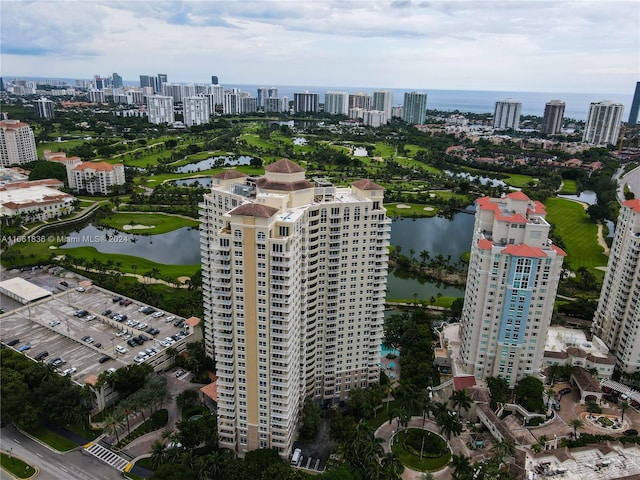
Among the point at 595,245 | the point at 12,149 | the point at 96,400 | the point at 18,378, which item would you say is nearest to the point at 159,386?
the point at 96,400

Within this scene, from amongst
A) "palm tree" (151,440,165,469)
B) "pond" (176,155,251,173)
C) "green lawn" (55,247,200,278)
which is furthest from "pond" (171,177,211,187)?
"palm tree" (151,440,165,469)

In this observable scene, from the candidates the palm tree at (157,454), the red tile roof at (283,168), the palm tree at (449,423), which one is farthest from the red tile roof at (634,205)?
the palm tree at (157,454)

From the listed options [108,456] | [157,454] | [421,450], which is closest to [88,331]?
[108,456]

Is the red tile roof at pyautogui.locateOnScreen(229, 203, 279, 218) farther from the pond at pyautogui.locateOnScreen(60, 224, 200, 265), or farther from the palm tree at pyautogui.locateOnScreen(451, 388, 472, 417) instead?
the pond at pyautogui.locateOnScreen(60, 224, 200, 265)

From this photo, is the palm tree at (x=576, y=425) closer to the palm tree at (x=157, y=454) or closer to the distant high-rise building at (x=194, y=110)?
the palm tree at (x=157, y=454)

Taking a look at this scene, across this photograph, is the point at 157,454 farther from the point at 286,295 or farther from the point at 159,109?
the point at 159,109

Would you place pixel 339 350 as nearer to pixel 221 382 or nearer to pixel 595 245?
pixel 221 382

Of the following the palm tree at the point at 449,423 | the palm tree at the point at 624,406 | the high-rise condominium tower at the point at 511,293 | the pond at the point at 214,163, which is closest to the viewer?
the palm tree at the point at 449,423
